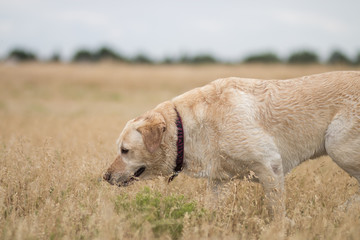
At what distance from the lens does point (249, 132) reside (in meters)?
3.60

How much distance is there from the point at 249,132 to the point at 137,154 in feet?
4.21

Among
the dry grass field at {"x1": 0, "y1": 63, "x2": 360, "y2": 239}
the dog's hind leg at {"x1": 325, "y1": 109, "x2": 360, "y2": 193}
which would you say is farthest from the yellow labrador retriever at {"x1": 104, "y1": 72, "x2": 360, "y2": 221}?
the dry grass field at {"x1": 0, "y1": 63, "x2": 360, "y2": 239}

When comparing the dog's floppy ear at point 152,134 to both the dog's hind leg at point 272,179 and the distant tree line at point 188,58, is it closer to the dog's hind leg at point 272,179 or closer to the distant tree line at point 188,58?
the dog's hind leg at point 272,179

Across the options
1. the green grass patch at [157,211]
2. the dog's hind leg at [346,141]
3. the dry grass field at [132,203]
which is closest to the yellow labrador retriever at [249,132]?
the dog's hind leg at [346,141]

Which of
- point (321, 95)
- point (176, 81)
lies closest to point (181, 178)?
point (321, 95)

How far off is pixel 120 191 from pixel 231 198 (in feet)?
4.24

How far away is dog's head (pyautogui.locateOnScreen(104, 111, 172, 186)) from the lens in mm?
3826

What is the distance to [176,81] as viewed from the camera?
23.3 meters

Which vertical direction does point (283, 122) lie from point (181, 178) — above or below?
above

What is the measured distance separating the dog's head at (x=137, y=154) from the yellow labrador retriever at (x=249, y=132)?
11mm

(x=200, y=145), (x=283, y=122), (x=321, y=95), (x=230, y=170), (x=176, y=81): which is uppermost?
(x=321, y=95)

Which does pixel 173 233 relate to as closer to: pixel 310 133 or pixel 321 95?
pixel 310 133

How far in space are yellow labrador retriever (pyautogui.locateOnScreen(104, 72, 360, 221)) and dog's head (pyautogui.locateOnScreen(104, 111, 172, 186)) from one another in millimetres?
11

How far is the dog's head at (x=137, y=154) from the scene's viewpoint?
3.83 metres
